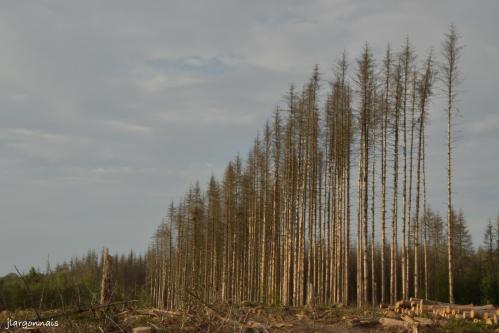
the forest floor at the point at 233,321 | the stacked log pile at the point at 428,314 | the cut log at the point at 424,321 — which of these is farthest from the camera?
the stacked log pile at the point at 428,314

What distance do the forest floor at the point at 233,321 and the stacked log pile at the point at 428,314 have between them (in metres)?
0.15

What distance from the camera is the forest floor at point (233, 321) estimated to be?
7.91 meters

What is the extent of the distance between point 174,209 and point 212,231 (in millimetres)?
7470

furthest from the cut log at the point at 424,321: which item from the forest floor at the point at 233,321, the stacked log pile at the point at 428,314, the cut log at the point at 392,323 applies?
the cut log at the point at 392,323

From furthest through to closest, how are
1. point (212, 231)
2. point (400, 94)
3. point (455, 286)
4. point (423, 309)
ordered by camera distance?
point (212, 231) → point (455, 286) → point (400, 94) → point (423, 309)

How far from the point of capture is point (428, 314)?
44.1ft

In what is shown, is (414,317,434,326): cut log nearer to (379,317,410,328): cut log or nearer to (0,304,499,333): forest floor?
(0,304,499,333): forest floor

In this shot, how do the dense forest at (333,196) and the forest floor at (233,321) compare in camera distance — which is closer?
the forest floor at (233,321)

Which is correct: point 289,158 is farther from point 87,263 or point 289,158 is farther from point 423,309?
point 87,263

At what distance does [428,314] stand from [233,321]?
23.5 feet

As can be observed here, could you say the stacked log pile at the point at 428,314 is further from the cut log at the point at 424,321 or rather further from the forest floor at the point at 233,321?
the forest floor at the point at 233,321

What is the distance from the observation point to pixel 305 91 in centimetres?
2736

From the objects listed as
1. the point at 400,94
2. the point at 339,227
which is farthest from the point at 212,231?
the point at 400,94

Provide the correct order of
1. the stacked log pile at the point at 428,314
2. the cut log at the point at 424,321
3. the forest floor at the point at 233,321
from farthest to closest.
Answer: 1. the stacked log pile at the point at 428,314
2. the cut log at the point at 424,321
3. the forest floor at the point at 233,321
